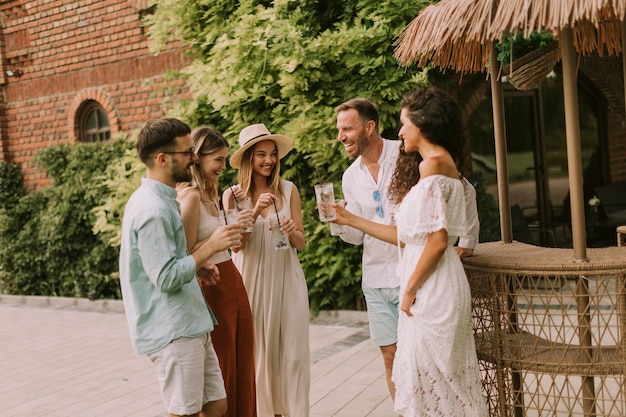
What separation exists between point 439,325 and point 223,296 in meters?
1.24

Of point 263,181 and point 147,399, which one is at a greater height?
point 263,181

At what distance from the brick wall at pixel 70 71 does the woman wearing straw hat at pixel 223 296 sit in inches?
216

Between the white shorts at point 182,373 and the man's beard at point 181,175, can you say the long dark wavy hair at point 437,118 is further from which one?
the white shorts at point 182,373

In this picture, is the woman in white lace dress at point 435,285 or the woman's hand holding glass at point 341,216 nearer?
the woman in white lace dress at point 435,285

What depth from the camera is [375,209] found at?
4.29 metres

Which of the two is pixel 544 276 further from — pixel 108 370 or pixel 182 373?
pixel 108 370

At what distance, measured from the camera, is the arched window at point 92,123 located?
10977 millimetres

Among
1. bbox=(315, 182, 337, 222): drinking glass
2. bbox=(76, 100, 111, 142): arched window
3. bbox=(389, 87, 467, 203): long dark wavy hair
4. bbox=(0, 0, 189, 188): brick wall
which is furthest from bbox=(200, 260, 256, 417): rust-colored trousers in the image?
bbox=(76, 100, 111, 142): arched window

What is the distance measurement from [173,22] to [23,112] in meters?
4.57

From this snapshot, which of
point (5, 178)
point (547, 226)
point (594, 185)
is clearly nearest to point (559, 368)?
point (547, 226)

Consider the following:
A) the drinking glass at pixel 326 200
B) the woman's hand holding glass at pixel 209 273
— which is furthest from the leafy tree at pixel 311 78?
the woman's hand holding glass at pixel 209 273

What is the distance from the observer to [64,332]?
8242 millimetres

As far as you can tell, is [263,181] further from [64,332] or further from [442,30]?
[64,332]

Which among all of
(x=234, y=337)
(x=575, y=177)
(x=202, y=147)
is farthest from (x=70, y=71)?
(x=575, y=177)
